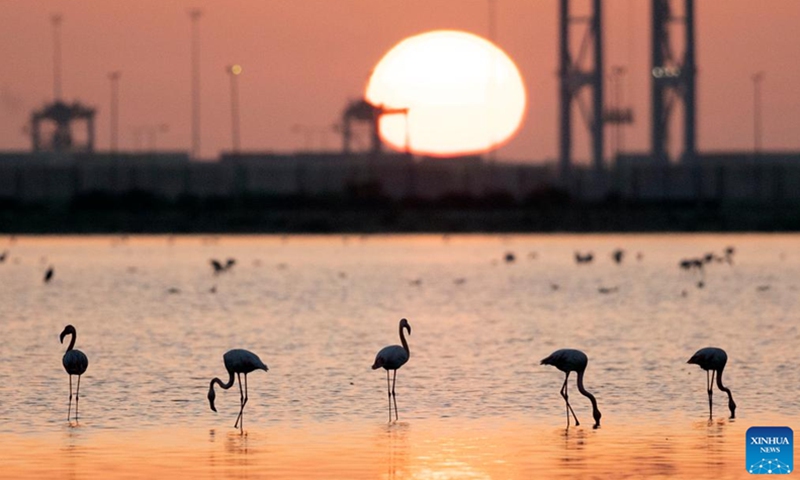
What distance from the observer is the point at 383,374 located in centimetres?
3009

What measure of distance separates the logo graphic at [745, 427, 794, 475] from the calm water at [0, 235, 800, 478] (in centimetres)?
29

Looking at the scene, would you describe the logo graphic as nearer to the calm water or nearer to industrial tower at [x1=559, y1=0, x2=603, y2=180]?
the calm water

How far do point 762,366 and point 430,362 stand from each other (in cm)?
637

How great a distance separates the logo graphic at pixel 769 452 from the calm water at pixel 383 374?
0.94ft

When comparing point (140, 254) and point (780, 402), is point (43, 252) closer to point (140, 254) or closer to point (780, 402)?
point (140, 254)

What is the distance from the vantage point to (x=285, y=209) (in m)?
125

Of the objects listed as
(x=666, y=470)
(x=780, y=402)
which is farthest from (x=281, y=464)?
(x=780, y=402)

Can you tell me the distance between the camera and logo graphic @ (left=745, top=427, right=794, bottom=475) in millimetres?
19188

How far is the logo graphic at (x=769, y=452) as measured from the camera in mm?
19188

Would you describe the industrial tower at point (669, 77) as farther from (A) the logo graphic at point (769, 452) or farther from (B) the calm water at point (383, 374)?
(A) the logo graphic at point (769, 452)

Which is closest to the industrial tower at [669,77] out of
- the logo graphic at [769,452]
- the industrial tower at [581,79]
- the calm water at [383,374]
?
the industrial tower at [581,79]

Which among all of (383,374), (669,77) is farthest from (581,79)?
(383,374)

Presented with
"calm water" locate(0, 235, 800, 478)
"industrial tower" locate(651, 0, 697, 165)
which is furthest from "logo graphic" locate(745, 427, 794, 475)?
"industrial tower" locate(651, 0, 697, 165)

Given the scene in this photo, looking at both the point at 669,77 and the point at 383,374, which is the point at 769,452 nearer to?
the point at 383,374
